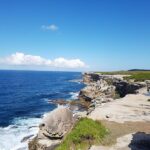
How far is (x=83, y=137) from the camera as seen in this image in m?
18.4

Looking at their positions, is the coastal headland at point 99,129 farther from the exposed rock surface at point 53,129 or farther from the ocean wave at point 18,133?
the ocean wave at point 18,133

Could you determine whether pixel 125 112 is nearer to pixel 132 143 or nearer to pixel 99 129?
pixel 99 129

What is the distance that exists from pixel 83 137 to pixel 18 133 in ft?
84.0

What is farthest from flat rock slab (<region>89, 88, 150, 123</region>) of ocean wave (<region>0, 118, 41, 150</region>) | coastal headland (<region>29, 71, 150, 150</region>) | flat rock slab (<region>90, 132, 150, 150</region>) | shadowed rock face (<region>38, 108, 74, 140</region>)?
ocean wave (<region>0, 118, 41, 150</region>)

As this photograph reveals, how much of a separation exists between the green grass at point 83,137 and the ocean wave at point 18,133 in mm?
15911

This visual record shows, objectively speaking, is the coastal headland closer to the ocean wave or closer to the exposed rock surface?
the exposed rock surface

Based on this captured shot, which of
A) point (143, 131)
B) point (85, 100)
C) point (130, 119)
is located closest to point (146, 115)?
point (130, 119)

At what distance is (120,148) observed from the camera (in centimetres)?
1703

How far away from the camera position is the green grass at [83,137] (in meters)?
17.6

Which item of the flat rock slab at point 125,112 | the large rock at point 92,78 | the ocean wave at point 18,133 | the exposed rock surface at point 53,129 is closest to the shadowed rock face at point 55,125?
the exposed rock surface at point 53,129

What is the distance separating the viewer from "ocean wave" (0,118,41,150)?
3512 centimetres

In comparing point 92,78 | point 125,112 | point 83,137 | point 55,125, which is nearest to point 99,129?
point 83,137

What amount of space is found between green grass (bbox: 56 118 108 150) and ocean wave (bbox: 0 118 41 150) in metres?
15.9

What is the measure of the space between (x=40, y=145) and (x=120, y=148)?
7.47 meters
